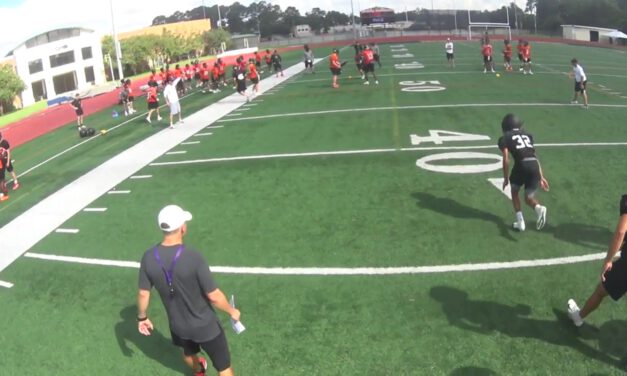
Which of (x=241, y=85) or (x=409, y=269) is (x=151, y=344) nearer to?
(x=409, y=269)

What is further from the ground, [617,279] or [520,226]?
[617,279]

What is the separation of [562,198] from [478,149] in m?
3.14

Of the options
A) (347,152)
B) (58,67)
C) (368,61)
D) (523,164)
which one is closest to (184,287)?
(523,164)

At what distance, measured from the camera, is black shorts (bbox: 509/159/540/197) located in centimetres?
672

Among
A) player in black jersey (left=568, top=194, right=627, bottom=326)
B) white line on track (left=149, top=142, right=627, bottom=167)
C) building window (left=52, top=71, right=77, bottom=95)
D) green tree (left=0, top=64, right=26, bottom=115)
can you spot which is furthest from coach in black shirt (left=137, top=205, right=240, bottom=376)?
building window (left=52, top=71, right=77, bottom=95)

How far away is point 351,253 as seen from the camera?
267 inches

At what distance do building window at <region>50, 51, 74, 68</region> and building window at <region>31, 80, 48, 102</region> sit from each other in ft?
6.66

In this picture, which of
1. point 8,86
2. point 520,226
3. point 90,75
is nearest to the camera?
point 520,226

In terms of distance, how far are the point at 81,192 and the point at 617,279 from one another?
Answer: 9.29m

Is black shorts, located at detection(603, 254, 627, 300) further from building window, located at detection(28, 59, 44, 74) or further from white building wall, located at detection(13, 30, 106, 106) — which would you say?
building window, located at detection(28, 59, 44, 74)

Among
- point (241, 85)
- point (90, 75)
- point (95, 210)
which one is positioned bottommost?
point (95, 210)

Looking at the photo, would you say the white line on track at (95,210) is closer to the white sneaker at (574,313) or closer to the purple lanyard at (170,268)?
the purple lanyard at (170,268)

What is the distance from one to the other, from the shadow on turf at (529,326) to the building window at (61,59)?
168 ft

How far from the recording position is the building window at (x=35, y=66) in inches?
1814
